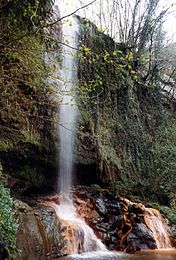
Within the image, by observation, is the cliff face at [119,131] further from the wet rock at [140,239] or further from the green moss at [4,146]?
the green moss at [4,146]

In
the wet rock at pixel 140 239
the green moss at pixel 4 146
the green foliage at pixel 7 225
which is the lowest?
the wet rock at pixel 140 239

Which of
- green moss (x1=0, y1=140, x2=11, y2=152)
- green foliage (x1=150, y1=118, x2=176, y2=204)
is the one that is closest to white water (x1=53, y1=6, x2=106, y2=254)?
green moss (x1=0, y1=140, x2=11, y2=152)

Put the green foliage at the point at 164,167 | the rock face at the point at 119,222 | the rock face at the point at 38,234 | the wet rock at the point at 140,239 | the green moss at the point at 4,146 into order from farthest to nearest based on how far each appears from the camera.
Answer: the green foliage at the point at 164,167 < the rock face at the point at 119,222 < the wet rock at the point at 140,239 < the green moss at the point at 4,146 < the rock face at the point at 38,234

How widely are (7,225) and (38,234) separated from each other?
3.47 ft

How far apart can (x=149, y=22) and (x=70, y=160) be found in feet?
30.0

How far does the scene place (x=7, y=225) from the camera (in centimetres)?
458

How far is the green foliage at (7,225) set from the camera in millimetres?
4461

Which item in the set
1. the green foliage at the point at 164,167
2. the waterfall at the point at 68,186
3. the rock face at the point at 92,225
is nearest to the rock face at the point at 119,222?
the rock face at the point at 92,225

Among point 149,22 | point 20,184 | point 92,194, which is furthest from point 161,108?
point 20,184

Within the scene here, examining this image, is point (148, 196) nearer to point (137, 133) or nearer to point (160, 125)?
point (137, 133)

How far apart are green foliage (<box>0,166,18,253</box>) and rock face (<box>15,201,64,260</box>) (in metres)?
0.34

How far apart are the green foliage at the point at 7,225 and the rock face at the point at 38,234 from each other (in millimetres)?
344

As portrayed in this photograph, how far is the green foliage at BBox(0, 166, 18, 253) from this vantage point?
14.6ft

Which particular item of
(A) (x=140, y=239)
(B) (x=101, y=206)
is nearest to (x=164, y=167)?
(B) (x=101, y=206)
